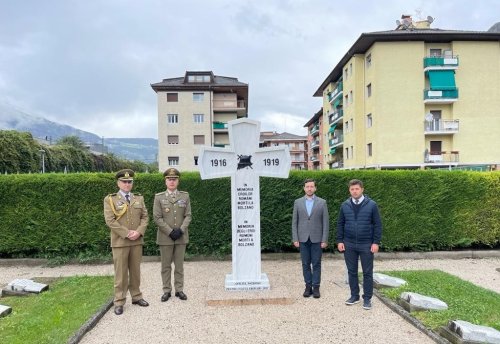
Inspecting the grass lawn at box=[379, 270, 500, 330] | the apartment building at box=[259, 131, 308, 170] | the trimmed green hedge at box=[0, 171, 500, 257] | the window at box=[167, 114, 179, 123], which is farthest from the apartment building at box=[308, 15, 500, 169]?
the apartment building at box=[259, 131, 308, 170]

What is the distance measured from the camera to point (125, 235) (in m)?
5.77

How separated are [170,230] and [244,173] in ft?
5.22

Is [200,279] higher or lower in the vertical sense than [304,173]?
lower

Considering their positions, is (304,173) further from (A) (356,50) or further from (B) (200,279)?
→ (A) (356,50)

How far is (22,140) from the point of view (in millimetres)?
34875

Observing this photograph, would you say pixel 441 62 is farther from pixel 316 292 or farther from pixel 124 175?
pixel 124 175

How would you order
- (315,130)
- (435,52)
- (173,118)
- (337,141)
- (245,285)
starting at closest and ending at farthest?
(245,285), (435,52), (337,141), (173,118), (315,130)

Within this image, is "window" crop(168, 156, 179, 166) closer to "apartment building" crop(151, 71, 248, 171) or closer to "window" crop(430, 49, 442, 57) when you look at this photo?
"apartment building" crop(151, 71, 248, 171)

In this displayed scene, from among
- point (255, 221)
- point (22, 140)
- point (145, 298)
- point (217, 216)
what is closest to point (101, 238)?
point (217, 216)

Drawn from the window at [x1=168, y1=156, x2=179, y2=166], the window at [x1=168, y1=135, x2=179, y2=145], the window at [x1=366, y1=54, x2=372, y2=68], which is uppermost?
the window at [x1=366, y1=54, x2=372, y2=68]

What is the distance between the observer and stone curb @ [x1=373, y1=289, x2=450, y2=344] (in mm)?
4566

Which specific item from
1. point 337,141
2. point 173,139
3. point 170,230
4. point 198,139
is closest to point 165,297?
point 170,230

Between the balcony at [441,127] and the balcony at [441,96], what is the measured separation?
1.75 metres

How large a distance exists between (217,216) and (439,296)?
206 inches
